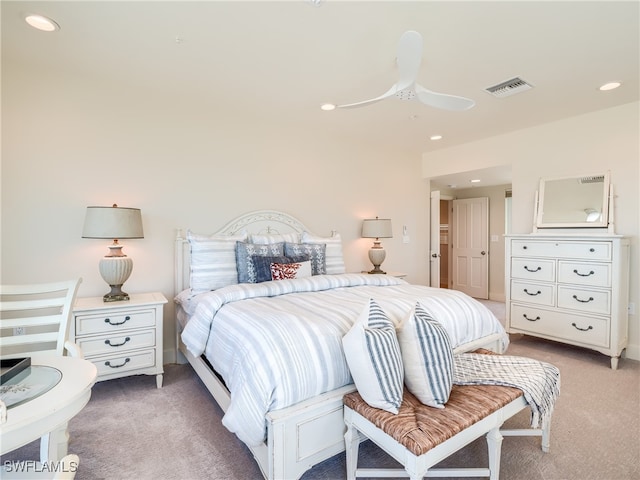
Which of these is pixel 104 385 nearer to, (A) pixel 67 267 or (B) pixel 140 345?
(B) pixel 140 345

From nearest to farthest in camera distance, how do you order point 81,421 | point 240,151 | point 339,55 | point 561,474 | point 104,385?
point 561,474 < point 81,421 < point 339,55 < point 104,385 < point 240,151

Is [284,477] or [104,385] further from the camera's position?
[104,385]

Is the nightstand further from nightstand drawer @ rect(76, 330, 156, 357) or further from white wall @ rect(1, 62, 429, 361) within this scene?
white wall @ rect(1, 62, 429, 361)

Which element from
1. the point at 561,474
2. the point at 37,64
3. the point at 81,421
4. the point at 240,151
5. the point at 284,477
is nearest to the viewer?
the point at 284,477

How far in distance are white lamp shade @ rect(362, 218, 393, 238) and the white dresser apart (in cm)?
139

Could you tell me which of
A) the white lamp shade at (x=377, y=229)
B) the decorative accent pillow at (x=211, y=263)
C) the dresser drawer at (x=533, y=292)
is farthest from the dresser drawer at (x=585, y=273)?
the decorative accent pillow at (x=211, y=263)

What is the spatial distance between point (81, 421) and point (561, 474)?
2.84m

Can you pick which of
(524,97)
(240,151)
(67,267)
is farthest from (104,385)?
(524,97)

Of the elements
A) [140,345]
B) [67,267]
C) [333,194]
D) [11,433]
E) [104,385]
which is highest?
[333,194]

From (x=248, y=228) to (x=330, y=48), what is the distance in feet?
6.44

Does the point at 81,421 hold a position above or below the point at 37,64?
below

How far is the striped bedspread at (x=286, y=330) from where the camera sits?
1570mm

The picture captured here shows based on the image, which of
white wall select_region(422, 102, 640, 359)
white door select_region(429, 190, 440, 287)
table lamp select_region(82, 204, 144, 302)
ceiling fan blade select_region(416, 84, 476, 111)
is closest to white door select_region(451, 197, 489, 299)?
white door select_region(429, 190, 440, 287)

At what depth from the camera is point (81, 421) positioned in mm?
2227
